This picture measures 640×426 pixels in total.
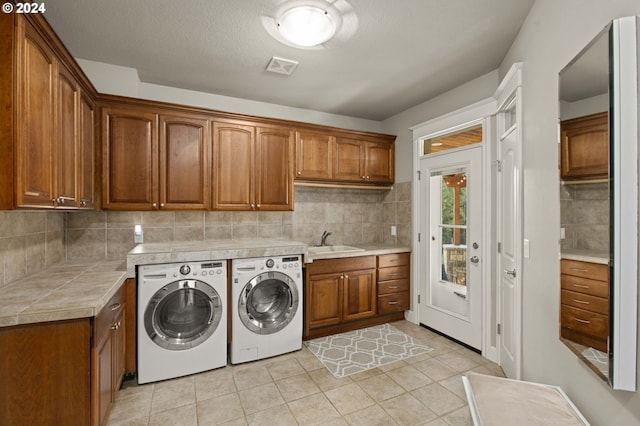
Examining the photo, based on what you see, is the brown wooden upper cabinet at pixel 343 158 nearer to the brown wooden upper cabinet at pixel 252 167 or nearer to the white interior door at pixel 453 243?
the brown wooden upper cabinet at pixel 252 167

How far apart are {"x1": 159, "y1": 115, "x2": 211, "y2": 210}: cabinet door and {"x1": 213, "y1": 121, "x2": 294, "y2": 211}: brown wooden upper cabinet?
0.10 meters

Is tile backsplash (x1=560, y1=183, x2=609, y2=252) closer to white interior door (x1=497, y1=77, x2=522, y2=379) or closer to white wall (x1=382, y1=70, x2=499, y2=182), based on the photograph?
white interior door (x1=497, y1=77, x2=522, y2=379)

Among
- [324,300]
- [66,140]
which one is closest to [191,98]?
[66,140]

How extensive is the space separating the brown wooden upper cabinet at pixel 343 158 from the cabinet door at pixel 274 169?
0.45ft

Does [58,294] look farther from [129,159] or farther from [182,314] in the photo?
[129,159]

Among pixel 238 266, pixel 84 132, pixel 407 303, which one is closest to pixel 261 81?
pixel 84 132

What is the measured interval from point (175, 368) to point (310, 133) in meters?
2.70

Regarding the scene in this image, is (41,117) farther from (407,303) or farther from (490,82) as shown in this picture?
(407,303)

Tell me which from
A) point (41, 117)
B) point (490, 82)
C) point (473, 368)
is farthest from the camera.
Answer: point (490, 82)

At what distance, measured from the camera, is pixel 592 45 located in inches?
48.6

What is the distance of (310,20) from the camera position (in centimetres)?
200

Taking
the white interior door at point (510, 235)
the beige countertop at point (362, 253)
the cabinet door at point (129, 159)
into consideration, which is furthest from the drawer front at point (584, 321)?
the cabinet door at point (129, 159)

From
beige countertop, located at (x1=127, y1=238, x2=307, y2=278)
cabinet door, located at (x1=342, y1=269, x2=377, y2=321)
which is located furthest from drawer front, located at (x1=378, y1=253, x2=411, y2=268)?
beige countertop, located at (x1=127, y1=238, x2=307, y2=278)

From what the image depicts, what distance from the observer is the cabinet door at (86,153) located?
7.53 feet
